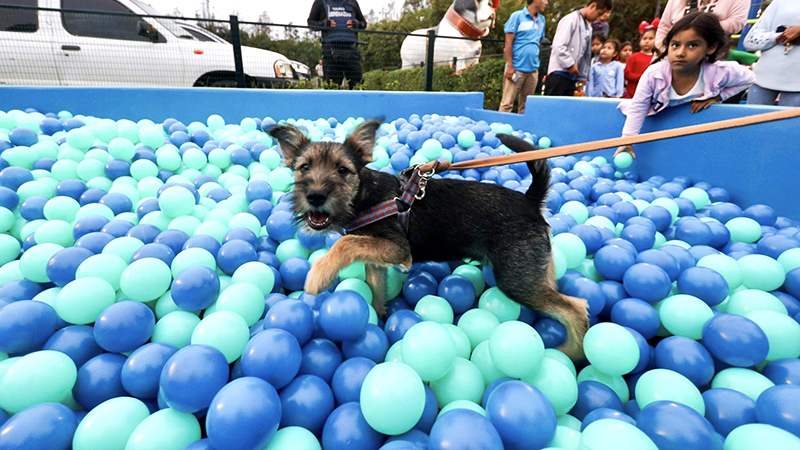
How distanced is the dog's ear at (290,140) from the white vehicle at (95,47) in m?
7.47

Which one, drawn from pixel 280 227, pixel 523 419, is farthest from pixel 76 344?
pixel 523 419

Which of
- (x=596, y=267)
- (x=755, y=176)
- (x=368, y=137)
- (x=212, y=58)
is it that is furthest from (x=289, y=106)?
(x=755, y=176)

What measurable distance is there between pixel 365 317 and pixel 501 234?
105 centimetres

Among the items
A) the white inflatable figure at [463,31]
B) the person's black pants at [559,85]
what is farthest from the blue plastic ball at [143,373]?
the white inflatable figure at [463,31]

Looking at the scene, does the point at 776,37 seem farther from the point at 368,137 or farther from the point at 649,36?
the point at 368,137

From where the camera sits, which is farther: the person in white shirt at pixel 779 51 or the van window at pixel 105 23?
the van window at pixel 105 23

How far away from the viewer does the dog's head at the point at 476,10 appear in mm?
15094

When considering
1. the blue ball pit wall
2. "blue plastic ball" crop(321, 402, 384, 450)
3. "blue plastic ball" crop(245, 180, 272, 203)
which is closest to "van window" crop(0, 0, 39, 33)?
the blue ball pit wall

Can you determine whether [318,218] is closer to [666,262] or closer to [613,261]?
[613,261]

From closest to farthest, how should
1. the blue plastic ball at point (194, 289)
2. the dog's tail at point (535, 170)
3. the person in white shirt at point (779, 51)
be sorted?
1. the blue plastic ball at point (194, 289)
2. the dog's tail at point (535, 170)
3. the person in white shirt at point (779, 51)

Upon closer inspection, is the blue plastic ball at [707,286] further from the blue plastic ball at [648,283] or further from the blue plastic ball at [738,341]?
the blue plastic ball at [738,341]

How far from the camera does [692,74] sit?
4871 mm

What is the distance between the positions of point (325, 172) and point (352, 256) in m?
0.71

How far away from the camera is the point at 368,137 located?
293 cm
